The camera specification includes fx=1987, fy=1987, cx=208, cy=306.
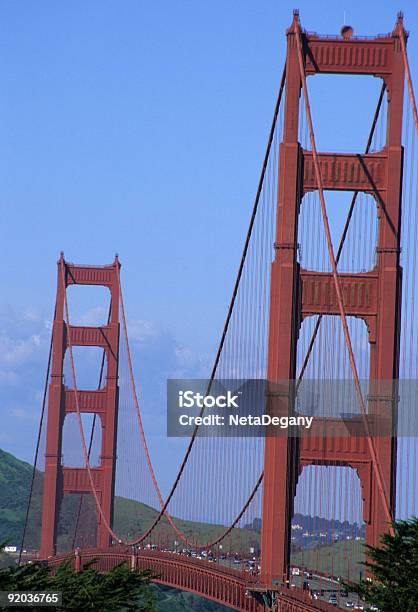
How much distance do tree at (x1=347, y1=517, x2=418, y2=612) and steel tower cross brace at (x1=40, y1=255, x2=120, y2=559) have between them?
42.4m

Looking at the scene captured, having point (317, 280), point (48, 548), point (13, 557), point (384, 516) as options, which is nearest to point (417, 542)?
point (384, 516)

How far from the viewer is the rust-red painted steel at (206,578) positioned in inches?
1703

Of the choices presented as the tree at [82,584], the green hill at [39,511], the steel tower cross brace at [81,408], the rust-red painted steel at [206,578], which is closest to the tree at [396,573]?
the tree at [82,584]

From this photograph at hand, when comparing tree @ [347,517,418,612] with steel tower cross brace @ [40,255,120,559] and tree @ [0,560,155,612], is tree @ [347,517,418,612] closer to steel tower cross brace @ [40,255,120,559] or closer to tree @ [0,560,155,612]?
tree @ [0,560,155,612]

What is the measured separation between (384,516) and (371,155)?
791cm

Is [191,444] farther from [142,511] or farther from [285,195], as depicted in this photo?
[142,511]

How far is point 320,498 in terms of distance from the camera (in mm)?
43656

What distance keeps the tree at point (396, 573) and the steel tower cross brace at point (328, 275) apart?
6.69 meters

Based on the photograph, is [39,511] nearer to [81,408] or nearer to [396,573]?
[81,408]

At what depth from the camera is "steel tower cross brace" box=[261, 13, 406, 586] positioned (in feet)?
142

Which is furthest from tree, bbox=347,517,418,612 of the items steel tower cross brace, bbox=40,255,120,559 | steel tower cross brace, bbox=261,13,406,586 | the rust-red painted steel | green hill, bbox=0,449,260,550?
green hill, bbox=0,449,260,550

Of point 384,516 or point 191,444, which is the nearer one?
point 384,516

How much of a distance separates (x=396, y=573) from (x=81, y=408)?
47.1m

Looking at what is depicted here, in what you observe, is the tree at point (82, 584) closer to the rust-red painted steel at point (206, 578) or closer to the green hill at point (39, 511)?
the rust-red painted steel at point (206, 578)
